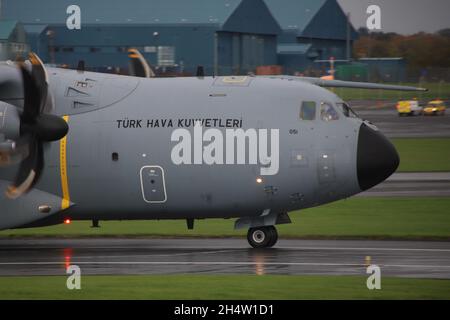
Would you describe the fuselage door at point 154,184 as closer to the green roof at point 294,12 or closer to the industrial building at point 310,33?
the industrial building at point 310,33

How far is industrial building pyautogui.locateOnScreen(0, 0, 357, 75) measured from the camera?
212 feet

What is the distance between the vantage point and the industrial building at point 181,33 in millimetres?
64688

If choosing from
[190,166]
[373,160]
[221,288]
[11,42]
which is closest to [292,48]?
[11,42]

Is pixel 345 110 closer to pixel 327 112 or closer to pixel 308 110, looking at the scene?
pixel 327 112

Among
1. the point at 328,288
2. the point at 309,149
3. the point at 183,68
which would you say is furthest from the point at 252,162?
the point at 183,68

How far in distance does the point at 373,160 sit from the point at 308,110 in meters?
2.19

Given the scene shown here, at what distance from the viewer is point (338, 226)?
3056cm

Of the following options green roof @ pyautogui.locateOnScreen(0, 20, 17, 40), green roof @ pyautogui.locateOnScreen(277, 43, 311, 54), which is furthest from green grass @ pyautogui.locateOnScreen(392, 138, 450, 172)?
green roof @ pyautogui.locateOnScreen(277, 43, 311, 54)

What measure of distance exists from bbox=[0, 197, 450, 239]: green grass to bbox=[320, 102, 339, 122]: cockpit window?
434 cm

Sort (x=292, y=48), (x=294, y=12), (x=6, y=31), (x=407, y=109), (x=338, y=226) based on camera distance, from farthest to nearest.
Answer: (x=294, y=12)
(x=292, y=48)
(x=407, y=109)
(x=6, y=31)
(x=338, y=226)

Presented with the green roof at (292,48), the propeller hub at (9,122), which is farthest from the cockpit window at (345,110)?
the green roof at (292,48)

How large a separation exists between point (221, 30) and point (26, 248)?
175 ft
